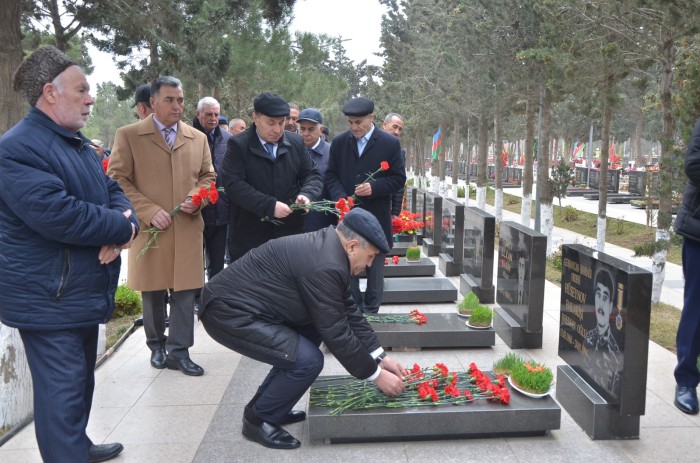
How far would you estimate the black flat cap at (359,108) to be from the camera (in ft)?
19.9

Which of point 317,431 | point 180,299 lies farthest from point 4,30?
point 317,431

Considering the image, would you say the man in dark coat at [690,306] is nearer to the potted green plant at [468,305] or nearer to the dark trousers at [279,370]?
the potted green plant at [468,305]

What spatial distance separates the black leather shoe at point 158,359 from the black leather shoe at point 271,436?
1703 millimetres

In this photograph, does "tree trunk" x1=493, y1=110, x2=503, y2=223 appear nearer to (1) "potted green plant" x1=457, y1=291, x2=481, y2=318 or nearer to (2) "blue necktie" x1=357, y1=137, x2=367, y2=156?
(1) "potted green plant" x1=457, y1=291, x2=481, y2=318

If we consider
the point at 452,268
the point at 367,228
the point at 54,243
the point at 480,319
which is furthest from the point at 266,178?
the point at 452,268

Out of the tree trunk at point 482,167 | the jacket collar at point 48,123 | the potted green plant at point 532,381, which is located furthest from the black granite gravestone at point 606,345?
the tree trunk at point 482,167

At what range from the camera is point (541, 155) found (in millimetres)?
15875

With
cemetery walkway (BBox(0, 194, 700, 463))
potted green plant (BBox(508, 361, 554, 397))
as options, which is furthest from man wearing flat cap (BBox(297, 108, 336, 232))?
potted green plant (BBox(508, 361, 554, 397))

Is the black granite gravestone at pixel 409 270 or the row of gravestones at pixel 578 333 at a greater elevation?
the row of gravestones at pixel 578 333

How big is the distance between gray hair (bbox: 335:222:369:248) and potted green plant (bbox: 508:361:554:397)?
1.50 meters

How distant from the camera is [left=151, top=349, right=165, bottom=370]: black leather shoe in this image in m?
5.46

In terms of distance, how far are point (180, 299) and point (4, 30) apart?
9.83ft

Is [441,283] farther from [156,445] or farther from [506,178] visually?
[506,178]

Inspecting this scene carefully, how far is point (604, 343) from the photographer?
4.20 m
